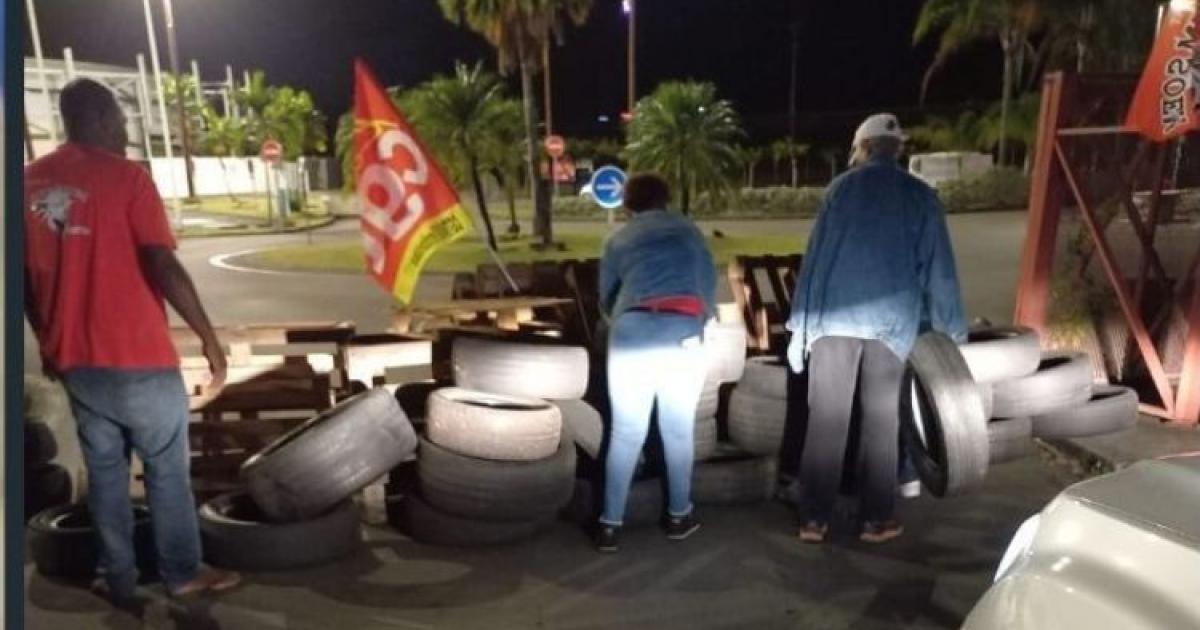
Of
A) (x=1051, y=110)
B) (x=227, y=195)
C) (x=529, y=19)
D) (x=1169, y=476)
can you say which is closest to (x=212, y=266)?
(x=529, y=19)

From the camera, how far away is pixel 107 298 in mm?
3904

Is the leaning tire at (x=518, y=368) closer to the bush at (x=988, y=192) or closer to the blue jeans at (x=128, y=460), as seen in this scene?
the blue jeans at (x=128, y=460)

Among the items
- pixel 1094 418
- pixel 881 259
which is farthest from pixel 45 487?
pixel 1094 418

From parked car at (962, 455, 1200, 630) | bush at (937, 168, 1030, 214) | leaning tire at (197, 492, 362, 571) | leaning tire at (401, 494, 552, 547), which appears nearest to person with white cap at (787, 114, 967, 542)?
leaning tire at (401, 494, 552, 547)

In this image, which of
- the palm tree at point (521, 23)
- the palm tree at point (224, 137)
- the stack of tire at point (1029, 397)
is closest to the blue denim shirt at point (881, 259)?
the stack of tire at point (1029, 397)

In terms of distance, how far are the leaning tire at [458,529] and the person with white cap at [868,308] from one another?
4.61ft

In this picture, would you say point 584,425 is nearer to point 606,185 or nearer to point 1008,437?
point 1008,437

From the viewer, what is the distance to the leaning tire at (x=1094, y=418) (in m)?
6.27

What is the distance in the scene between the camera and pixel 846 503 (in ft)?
17.3

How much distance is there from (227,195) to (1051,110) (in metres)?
55.8

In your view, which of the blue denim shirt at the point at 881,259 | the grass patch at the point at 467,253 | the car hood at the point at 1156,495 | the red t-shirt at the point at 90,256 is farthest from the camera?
the grass patch at the point at 467,253

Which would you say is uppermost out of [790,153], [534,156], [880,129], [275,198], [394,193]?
[880,129]

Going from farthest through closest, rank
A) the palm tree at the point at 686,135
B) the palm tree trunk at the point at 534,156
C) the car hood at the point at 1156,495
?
the palm tree at the point at 686,135
the palm tree trunk at the point at 534,156
the car hood at the point at 1156,495

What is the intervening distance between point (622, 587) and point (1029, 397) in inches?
119
